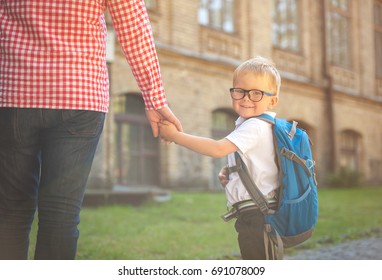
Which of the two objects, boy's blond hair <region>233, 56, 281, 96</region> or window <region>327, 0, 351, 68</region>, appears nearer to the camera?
boy's blond hair <region>233, 56, 281, 96</region>

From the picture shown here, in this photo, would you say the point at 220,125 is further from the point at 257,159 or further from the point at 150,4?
the point at 257,159

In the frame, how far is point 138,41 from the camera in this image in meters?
1.49

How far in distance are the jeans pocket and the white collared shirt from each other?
43cm

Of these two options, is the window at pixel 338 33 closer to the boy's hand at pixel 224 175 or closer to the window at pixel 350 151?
the window at pixel 350 151

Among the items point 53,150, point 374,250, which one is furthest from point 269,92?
point 374,250

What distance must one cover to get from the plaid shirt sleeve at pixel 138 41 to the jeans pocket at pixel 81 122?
19cm

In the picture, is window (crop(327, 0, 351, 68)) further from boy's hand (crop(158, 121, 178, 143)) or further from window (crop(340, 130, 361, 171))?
boy's hand (crop(158, 121, 178, 143))

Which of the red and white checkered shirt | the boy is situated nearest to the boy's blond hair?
the boy

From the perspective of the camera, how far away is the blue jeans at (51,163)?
137cm

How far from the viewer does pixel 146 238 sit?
3.21 m

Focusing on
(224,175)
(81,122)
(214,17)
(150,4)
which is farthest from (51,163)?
(214,17)

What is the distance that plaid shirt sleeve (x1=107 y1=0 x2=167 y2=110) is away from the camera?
1.47 m

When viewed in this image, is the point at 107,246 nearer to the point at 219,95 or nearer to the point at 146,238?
the point at 146,238

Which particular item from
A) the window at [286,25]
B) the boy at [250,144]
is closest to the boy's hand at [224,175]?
the boy at [250,144]
